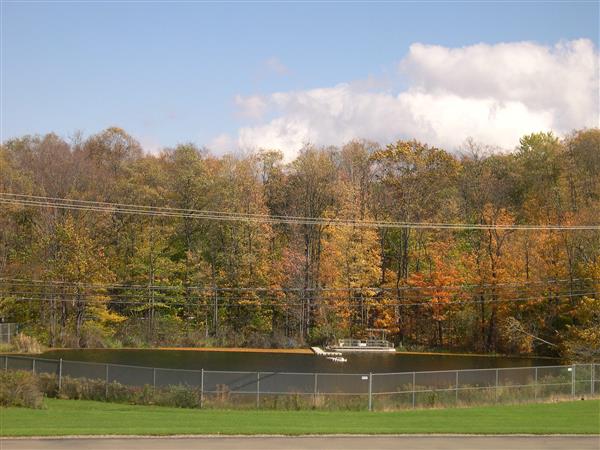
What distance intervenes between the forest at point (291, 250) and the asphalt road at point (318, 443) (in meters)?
34.8

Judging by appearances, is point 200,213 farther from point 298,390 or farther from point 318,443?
point 318,443

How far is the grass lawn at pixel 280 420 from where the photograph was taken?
21828 mm

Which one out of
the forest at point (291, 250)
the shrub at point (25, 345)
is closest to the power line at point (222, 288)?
the forest at point (291, 250)

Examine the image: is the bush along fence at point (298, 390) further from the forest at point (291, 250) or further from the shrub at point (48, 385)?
the forest at point (291, 250)

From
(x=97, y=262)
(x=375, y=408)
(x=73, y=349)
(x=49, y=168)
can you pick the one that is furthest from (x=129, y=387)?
(x=49, y=168)

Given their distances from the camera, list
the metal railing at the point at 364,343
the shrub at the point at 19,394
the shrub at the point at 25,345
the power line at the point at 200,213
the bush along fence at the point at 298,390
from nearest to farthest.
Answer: the shrub at the point at 19,394 < the bush along fence at the point at 298,390 < the shrub at the point at 25,345 < the metal railing at the point at 364,343 < the power line at the point at 200,213

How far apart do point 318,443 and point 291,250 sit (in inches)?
1876

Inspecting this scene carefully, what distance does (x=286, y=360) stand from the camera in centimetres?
5203

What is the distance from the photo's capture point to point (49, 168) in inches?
2758

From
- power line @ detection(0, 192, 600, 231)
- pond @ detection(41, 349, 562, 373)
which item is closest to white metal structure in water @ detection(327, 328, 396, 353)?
pond @ detection(41, 349, 562, 373)

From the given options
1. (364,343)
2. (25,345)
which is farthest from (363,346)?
→ (25,345)

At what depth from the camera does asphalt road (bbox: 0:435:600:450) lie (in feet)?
63.2

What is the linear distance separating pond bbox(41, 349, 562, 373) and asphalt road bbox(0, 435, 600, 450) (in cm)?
2397

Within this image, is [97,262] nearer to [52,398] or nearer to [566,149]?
[52,398]
